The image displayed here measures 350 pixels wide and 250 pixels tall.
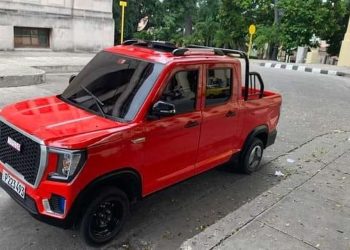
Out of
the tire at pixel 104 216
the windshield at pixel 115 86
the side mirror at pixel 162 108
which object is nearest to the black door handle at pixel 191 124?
the side mirror at pixel 162 108

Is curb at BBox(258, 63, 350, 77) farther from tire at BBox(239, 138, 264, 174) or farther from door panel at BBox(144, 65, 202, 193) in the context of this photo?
door panel at BBox(144, 65, 202, 193)

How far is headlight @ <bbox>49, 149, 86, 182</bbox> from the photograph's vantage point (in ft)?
11.0

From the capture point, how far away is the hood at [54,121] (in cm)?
352

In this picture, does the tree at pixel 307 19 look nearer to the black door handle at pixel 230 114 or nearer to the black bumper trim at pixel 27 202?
the black door handle at pixel 230 114

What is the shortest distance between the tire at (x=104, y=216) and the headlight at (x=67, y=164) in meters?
0.36

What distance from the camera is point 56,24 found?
18.4 meters

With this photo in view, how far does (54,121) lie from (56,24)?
15.9 meters

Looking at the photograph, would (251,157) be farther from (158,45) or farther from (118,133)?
(118,133)

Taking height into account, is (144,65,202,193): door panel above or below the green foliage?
below

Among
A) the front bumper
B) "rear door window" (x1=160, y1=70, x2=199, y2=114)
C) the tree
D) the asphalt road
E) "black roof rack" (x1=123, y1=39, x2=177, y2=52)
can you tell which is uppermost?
the tree

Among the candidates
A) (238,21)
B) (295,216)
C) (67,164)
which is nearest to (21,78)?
(67,164)

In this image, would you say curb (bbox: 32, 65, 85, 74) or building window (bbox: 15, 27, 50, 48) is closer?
curb (bbox: 32, 65, 85, 74)

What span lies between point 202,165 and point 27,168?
2087 mm

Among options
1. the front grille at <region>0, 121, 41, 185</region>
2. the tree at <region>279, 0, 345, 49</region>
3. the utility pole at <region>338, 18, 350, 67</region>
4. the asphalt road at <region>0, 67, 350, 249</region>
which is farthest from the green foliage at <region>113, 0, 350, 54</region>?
the front grille at <region>0, 121, 41, 185</region>
